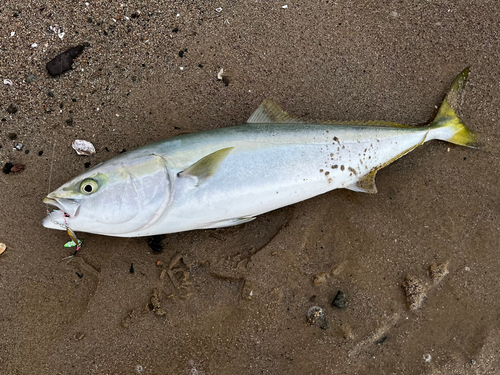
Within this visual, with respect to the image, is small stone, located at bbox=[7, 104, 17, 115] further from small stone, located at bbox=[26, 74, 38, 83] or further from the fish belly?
the fish belly

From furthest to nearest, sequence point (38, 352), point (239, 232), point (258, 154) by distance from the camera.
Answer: point (239, 232), point (38, 352), point (258, 154)

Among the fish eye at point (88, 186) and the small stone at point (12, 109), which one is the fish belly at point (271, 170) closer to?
the fish eye at point (88, 186)

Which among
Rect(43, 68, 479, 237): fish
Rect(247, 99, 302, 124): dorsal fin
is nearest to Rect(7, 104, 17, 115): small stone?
Answer: Rect(43, 68, 479, 237): fish

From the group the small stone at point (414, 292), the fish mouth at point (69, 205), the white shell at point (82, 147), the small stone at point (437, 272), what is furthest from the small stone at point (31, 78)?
the small stone at point (437, 272)

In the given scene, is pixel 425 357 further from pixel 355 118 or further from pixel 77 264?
pixel 77 264

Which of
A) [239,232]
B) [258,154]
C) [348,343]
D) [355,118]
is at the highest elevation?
[258,154]

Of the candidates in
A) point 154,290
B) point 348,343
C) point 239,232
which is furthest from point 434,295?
point 154,290
